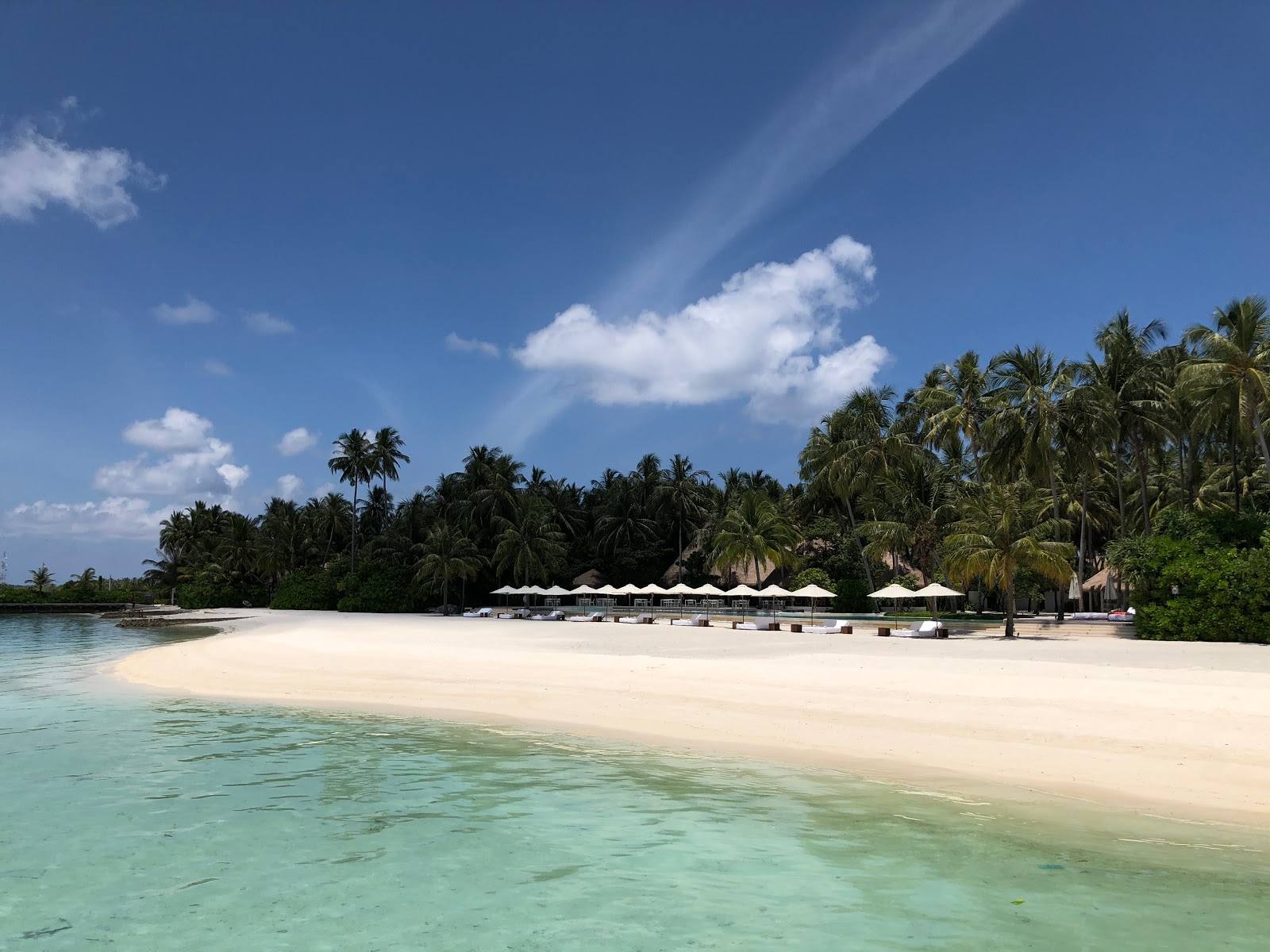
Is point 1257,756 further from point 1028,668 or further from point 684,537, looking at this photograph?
point 684,537

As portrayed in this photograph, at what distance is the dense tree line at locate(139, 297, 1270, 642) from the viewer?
31.6 meters

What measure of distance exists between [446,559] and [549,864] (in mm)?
49537

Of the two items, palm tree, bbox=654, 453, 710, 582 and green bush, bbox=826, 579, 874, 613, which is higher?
palm tree, bbox=654, 453, 710, 582

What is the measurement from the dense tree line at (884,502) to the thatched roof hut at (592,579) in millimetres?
849

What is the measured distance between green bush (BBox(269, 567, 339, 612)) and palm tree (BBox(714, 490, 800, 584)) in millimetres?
32578

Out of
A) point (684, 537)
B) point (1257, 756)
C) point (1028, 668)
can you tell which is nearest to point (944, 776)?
point (1257, 756)

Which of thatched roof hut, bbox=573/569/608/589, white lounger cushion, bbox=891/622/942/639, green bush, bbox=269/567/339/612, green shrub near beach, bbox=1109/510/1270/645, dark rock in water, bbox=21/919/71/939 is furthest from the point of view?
thatched roof hut, bbox=573/569/608/589

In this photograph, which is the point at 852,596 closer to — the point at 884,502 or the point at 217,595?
the point at 884,502

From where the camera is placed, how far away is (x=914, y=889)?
641cm

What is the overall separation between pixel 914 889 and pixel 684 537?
59272 mm

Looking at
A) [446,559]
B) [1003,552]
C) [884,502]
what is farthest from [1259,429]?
[446,559]

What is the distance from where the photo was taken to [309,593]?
6344cm

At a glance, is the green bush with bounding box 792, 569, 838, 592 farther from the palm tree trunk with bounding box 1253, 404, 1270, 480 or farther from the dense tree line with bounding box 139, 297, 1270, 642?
the palm tree trunk with bounding box 1253, 404, 1270, 480

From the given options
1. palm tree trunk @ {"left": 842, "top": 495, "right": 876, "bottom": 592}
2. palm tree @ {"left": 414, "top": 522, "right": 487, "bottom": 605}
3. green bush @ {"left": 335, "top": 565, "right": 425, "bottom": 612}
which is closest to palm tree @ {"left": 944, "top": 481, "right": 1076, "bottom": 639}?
palm tree trunk @ {"left": 842, "top": 495, "right": 876, "bottom": 592}
